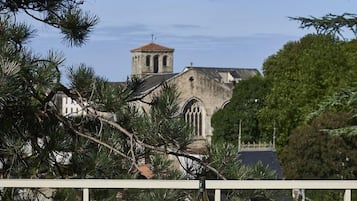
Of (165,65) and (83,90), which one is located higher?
(165,65)

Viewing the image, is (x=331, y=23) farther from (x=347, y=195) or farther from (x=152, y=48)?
(x=152, y=48)

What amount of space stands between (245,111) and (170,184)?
47087 mm

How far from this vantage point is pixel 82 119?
444 centimetres

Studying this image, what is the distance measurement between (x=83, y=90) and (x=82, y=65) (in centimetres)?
13

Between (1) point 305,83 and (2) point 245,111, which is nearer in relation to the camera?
(1) point 305,83

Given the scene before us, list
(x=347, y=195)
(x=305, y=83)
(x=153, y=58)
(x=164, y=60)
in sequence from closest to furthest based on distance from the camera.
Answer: (x=347, y=195) < (x=305, y=83) < (x=153, y=58) < (x=164, y=60)

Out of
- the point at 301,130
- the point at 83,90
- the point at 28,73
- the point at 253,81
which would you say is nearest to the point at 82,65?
the point at 83,90

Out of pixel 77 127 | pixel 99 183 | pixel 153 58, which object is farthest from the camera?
pixel 153 58

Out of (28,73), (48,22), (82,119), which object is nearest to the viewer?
(28,73)

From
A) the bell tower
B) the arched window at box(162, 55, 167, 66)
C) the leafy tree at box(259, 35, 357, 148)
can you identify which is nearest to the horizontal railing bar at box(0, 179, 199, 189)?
the leafy tree at box(259, 35, 357, 148)

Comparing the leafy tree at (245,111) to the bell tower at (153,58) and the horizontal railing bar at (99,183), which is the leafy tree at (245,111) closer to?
the bell tower at (153,58)

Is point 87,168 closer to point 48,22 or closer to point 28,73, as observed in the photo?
point 28,73

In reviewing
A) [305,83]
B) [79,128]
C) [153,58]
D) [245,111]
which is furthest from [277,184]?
[153,58]

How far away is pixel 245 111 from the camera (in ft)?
167
